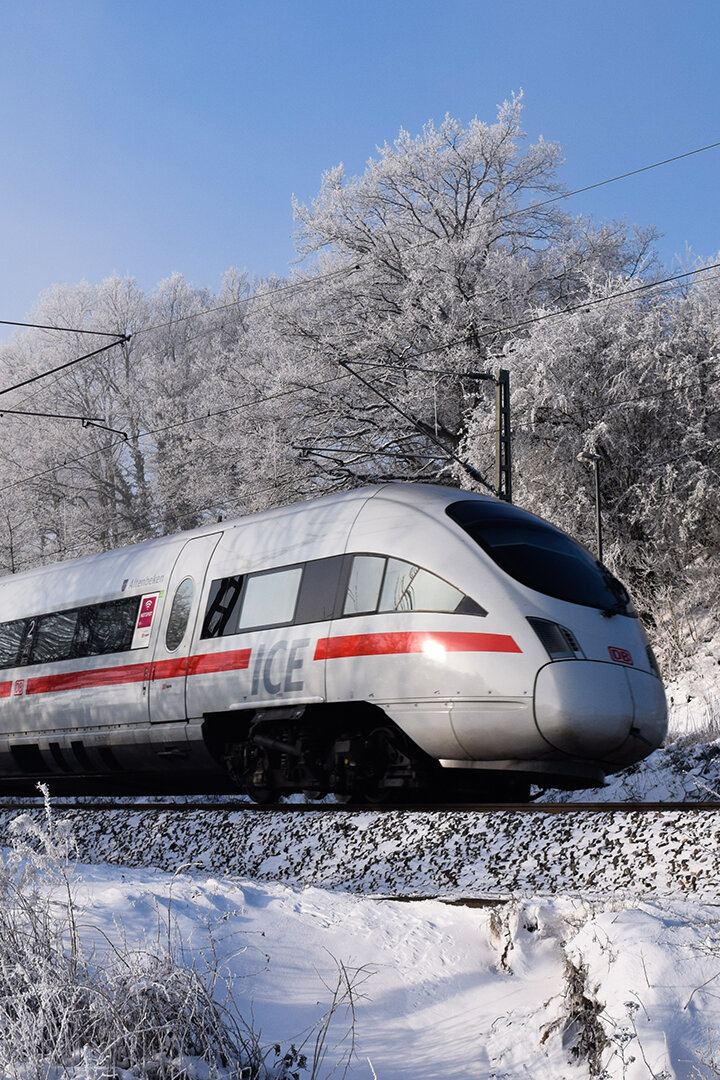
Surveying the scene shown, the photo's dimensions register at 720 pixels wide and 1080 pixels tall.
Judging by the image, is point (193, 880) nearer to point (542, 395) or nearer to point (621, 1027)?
point (621, 1027)

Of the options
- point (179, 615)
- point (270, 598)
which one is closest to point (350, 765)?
point (270, 598)

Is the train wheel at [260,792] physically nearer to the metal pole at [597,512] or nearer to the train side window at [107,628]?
the train side window at [107,628]

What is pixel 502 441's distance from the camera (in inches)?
711

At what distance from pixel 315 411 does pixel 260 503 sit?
2.86 metres

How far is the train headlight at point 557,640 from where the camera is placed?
772 centimetres

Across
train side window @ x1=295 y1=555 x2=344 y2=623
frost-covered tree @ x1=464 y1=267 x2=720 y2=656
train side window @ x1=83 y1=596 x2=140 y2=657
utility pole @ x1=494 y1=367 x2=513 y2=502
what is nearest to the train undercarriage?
train side window @ x1=295 y1=555 x2=344 y2=623

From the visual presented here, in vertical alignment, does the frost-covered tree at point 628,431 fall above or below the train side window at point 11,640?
above

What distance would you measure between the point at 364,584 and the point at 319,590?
0.51 m

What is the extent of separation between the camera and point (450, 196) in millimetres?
29094

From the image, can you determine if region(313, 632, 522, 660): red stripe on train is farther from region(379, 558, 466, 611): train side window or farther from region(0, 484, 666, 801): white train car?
region(379, 558, 466, 611): train side window

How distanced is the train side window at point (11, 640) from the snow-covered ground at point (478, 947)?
7.08 meters

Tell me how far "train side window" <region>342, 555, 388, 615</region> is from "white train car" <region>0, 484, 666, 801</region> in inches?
0.7

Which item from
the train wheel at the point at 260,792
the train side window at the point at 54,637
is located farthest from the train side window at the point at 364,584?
the train side window at the point at 54,637

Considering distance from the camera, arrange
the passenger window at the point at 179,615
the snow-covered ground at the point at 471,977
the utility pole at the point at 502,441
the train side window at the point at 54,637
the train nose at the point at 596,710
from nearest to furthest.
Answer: the snow-covered ground at the point at 471,977 < the train nose at the point at 596,710 < the passenger window at the point at 179,615 < the train side window at the point at 54,637 < the utility pole at the point at 502,441
